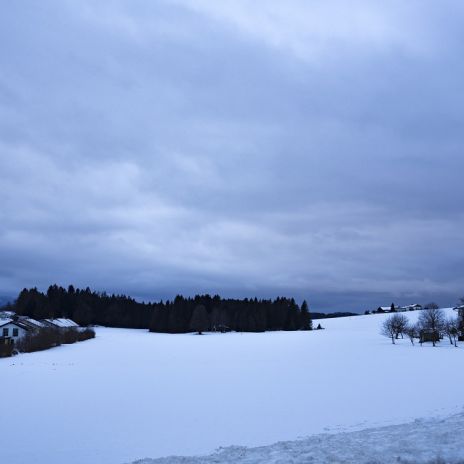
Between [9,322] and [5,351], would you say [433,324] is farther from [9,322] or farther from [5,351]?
[9,322]

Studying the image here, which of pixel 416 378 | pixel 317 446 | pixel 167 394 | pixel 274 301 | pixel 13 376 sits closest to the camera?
pixel 317 446

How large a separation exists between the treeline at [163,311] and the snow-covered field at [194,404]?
104670mm

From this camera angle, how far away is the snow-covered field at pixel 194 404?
61.0ft

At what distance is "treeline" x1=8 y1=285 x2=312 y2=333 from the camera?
152 m

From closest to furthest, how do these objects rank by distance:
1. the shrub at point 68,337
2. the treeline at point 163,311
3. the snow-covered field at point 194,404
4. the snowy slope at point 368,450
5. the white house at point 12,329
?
the snowy slope at point 368,450 → the snow-covered field at point 194,404 → the shrub at point 68,337 → the white house at point 12,329 → the treeline at point 163,311

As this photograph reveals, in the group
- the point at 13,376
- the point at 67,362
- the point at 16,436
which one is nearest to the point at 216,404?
the point at 16,436

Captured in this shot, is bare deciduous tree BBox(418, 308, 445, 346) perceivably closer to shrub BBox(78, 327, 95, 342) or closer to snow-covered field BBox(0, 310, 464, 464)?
snow-covered field BBox(0, 310, 464, 464)

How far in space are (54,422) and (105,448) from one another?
5.37 m

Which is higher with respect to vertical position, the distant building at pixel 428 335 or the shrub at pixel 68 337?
the distant building at pixel 428 335

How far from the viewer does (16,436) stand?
19.4m

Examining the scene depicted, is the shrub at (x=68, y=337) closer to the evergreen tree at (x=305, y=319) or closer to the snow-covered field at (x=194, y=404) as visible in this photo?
the snow-covered field at (x=194, y=404)

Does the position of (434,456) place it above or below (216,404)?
above

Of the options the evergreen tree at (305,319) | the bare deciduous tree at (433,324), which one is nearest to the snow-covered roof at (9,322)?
the bare deciduous tree at (433,324)

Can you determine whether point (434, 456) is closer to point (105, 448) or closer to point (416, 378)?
point (105, 448)
